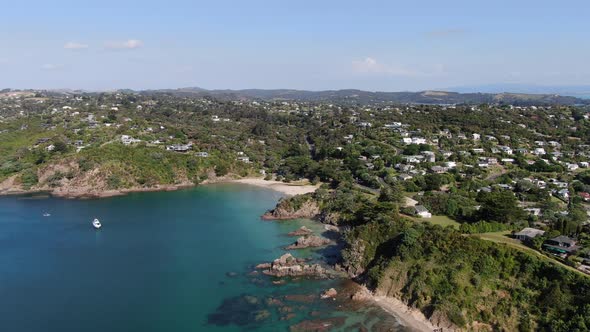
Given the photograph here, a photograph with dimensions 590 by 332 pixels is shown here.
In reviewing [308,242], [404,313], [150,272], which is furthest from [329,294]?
[150,272]

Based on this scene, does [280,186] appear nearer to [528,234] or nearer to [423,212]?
[423,212]

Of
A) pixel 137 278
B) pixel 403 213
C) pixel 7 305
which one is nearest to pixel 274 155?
pixel 403 213

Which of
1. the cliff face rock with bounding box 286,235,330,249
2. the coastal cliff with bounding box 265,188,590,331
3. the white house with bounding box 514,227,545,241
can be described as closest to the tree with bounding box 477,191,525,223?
the white house with bounding box 514,227,545,241

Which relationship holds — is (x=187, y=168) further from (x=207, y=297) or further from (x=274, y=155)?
(x=207, y=297)

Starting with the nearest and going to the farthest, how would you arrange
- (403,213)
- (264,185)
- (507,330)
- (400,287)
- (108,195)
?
(507,330)
(400,287)
(403,213)
(108,195)
(264,185)

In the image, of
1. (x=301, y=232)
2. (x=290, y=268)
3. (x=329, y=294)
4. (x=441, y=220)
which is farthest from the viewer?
(x=301, y=232)
